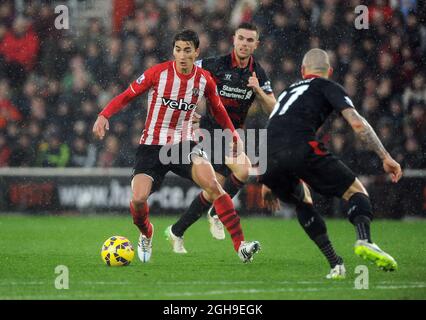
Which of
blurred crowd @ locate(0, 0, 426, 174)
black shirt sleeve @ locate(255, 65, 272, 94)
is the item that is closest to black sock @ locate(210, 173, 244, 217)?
black shirt sleeve @ locate(255, 65, 272, 94)

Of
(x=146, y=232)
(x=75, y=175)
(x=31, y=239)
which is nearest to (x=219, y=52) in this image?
(x=75, y=175)

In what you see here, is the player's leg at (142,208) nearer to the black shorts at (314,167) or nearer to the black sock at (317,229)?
the black shorts at (314,167)

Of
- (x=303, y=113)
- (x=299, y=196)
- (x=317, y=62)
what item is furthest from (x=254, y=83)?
(x=299, y=196)

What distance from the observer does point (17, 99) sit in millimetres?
16609

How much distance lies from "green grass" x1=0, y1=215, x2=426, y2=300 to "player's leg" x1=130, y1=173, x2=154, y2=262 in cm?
14

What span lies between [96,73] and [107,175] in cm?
186

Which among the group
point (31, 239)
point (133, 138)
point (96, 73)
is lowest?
point (31, 239)

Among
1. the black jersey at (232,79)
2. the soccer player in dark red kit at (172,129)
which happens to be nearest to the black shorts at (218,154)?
the black jersey at (232,79)

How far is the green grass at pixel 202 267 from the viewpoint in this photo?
6973mm

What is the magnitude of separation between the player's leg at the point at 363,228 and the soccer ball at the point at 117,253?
228cm

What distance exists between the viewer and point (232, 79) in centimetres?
1064

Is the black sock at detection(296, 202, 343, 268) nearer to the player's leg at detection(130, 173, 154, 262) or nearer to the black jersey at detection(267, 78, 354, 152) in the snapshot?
the black jersey at detection(267, 78, 354, 152)

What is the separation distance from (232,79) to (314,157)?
127 inches

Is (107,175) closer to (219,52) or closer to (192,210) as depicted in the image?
(219,52)
